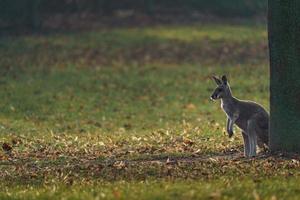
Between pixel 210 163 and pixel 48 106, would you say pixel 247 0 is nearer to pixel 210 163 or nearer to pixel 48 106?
pixel 48 106

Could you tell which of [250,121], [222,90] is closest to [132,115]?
[222,90]

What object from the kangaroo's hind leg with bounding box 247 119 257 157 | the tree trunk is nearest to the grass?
the kangaroo's hind leg with bounding box 247 119 257 157

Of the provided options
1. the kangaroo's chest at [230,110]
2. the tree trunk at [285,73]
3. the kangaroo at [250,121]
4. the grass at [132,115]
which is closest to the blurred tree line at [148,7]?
the grass at [132,115]

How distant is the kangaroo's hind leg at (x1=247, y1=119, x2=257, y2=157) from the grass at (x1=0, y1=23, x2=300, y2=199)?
0.30 metres

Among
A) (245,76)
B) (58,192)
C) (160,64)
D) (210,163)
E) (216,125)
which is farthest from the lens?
(160,64)

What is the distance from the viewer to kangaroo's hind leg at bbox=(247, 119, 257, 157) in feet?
44.8

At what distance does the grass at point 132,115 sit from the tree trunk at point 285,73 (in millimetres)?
527

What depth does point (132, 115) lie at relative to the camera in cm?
2311

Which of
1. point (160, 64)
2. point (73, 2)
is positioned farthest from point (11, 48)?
point (73, 2)

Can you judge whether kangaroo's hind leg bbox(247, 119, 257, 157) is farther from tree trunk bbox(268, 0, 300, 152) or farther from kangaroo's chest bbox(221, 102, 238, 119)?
kangaroo's chest bbox(221, 102, 238, 119)

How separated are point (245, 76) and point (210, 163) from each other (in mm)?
17429

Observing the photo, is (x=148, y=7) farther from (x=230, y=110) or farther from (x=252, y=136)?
(x=252, y=136)

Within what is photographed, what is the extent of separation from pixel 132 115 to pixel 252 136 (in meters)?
9.50

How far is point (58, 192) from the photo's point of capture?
37.0 feet
